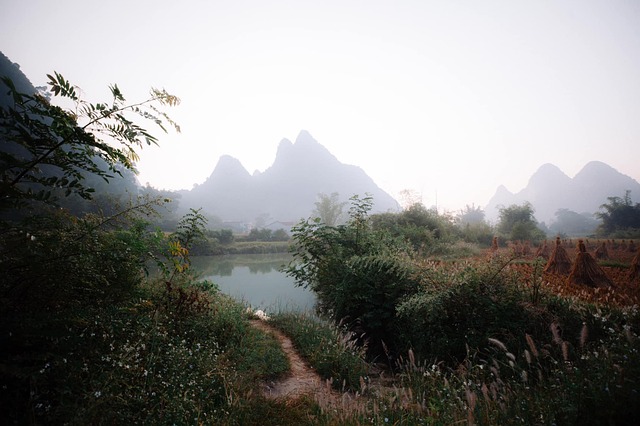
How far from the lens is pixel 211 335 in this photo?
4496 mm

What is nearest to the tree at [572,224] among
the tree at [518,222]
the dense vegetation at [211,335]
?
the tree at [518,222]

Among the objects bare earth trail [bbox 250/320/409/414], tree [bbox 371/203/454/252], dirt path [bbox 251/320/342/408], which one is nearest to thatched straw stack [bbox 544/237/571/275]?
tree [bbox 371/203/454/252]

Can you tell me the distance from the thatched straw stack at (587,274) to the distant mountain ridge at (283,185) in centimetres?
11668

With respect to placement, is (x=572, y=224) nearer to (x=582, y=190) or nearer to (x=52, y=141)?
(x=52, y=141)

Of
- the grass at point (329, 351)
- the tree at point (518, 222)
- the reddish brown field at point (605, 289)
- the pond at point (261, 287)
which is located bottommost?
the pond at point (261, 287)

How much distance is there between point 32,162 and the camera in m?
2.01

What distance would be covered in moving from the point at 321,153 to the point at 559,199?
163 meters

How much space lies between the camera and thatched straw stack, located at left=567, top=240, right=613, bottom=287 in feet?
24.3

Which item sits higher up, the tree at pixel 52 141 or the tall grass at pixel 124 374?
the tree at pixel 52 141

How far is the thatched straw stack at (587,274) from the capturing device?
7.40m

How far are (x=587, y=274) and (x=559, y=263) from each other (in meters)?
2.51

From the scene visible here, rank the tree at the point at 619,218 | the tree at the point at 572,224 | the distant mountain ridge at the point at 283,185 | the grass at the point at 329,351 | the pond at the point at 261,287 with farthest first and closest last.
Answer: the distant mountain ridge at the point at 283,185
the tree at the point at 572,224
the tree at the point at 619,218
the pond at the point at 261,287
the grass at the point at 329,351

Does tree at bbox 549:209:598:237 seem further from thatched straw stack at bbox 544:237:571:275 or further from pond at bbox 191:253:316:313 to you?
pond at bbox 191:253:316:313

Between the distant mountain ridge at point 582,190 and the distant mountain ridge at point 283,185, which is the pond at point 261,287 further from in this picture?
the distant mountain ridge at point 582,190
